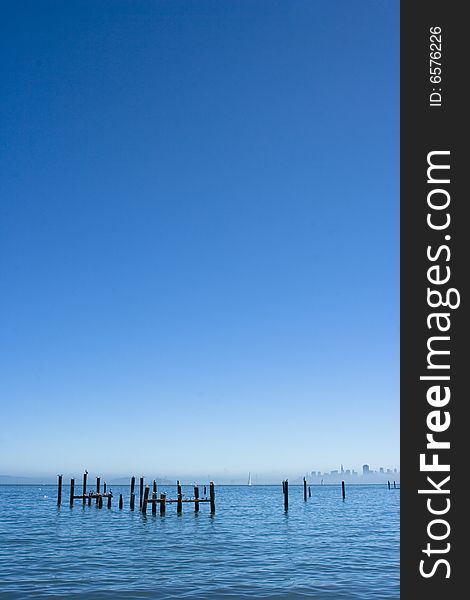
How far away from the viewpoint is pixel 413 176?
25.9ft

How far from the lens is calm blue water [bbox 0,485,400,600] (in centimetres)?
2220

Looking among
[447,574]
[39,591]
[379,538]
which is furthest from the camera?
[379,538]

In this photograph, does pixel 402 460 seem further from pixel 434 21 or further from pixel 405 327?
pixel 434 21

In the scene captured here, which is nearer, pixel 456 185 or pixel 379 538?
pixel 456 185

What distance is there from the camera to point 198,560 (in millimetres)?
29859

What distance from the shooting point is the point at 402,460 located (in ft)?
24.0

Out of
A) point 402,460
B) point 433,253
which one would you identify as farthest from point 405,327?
point 402,460

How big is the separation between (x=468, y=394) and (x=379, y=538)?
123 ft

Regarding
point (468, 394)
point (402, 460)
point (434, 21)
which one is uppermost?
point (434, 21)

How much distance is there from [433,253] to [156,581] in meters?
20.3

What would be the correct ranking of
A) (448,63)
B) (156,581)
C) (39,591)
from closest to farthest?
(448,63) < (39,591) < (156,581)

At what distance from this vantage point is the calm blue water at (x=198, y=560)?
22203mm

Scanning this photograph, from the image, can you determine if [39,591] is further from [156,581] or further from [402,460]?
[402,460]

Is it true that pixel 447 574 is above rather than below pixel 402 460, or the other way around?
below
